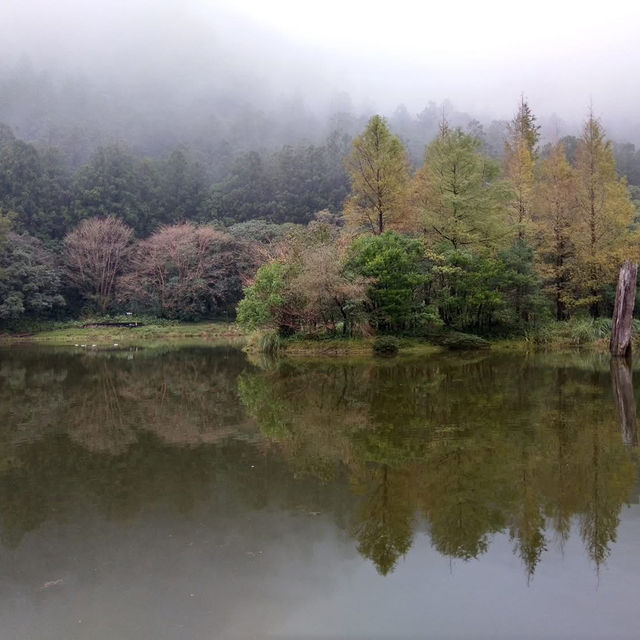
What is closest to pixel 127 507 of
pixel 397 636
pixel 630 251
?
pixel 397 636

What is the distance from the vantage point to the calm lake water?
11.3 ft

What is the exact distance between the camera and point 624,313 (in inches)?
719

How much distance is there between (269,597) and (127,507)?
2290 mm

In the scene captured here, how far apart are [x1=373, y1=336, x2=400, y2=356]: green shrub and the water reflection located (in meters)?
6.13

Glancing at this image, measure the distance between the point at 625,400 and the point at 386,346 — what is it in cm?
1013

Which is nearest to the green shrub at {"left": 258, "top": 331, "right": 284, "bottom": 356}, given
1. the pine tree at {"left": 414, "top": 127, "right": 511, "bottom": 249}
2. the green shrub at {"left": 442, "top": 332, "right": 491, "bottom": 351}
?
the green shrub at {"left": 442, "top": 332, "right": 491, "bottom": 351}

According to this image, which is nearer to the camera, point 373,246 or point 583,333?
point 373,246

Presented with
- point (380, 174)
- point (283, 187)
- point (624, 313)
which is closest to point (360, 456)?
point (624, 313)

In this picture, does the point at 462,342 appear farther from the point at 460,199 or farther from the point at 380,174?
the point at 380,174

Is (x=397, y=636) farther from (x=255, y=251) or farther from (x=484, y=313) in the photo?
(x=255, y=251)

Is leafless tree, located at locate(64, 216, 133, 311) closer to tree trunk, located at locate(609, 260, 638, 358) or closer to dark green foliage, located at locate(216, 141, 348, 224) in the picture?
dark green foliage, located at locate(216, 141, 348, 224)

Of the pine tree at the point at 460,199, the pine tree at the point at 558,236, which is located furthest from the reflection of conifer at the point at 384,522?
the pine tree at the point at 558,236

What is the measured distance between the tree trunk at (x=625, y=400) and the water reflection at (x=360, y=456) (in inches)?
1.5

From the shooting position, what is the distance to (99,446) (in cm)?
769
